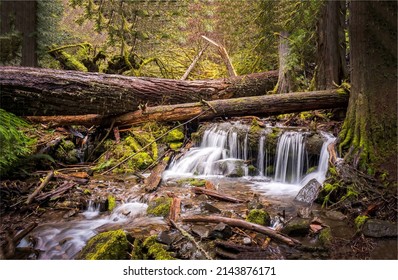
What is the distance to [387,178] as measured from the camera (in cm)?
305

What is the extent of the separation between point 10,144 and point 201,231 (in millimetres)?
2826

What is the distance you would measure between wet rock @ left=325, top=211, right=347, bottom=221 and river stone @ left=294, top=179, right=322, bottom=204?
16.1 inches

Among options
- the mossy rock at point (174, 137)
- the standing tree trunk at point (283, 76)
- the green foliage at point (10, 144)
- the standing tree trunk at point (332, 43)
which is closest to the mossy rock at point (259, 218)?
the green foliage at point (10, 144)

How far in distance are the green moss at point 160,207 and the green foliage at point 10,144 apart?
1990mm

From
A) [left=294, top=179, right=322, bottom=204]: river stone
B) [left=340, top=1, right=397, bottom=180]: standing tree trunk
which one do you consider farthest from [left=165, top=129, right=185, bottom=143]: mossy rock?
[left=340, top=1, right=397, bottom=180]: standing tree trunk

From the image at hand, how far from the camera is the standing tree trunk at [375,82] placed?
3.09m

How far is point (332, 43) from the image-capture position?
5715 millimetres

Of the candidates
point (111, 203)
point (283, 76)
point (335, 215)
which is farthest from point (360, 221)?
point (283, 76)

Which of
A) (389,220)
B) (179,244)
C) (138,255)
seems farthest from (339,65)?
(138,255)

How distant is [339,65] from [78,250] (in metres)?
5.62

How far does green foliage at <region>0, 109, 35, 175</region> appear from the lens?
11.9 feet

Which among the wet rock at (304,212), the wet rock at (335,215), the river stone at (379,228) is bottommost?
the wet rock at (304,212)

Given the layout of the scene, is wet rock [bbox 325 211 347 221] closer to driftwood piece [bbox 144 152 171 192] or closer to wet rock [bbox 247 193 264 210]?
wet rock [bbox 247 193 264 210]

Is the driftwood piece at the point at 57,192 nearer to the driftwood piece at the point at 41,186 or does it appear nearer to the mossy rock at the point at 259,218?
the driftwood piece at the point at 41,186
